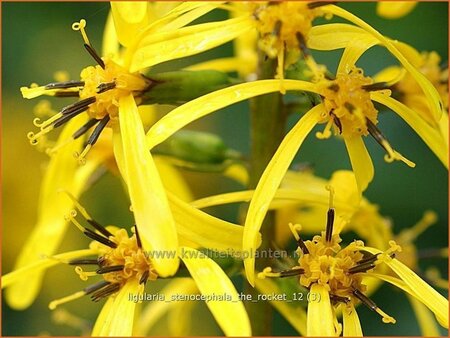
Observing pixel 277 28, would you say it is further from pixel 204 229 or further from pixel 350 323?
pixel 350 323

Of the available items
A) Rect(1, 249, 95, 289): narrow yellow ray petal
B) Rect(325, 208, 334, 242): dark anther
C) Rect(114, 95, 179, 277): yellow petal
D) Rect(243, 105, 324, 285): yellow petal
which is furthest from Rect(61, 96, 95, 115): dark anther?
Rect(325, 208, 334, 242): dark anther

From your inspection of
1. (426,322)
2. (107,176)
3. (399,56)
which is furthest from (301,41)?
(107,176)

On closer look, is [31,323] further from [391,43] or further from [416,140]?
[391,43]

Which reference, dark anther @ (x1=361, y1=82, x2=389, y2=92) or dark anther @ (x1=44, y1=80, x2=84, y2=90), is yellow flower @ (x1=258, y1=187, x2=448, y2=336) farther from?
dark anther @ (x1=44, y1=80, x2=84, y2=90)

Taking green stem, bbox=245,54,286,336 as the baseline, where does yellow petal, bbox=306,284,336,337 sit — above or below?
below

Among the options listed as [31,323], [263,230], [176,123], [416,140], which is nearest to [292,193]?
[263,230]

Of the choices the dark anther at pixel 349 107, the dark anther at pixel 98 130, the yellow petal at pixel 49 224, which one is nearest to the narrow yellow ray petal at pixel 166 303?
the yellow petal at pixel 49 224

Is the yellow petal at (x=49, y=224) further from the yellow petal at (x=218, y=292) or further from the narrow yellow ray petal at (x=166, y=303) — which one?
the yellow petal at (x=218, y=292)

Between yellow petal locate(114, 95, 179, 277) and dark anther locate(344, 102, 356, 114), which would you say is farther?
dark anther locate(344, 102, 356, 114)
